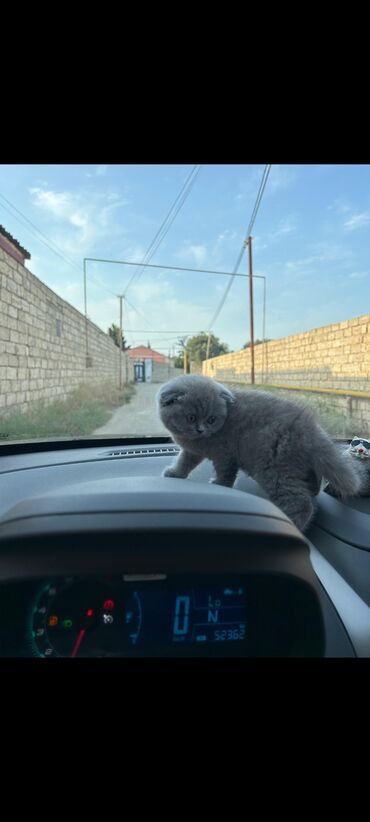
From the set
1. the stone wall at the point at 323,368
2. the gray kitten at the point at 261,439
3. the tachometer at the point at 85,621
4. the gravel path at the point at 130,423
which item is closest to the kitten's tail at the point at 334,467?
the gray kitten at the point at 261,439

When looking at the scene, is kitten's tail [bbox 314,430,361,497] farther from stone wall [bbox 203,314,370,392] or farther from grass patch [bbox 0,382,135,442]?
grass patch [bbox 0,382,135,442]

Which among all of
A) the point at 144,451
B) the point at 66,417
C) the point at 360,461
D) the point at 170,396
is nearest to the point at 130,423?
the point at 144,451

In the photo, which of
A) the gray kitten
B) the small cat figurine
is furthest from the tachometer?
the small cat figurine

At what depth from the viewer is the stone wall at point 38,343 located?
2.42 meters

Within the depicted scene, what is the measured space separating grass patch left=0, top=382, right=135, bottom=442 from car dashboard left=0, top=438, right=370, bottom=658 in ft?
5.17

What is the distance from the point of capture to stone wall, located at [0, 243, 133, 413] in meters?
2.42

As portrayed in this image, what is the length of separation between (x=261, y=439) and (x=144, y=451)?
3.69 ft

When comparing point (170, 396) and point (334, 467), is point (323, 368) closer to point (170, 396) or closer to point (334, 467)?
point (334, 467)

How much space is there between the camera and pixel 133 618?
1035 mm
